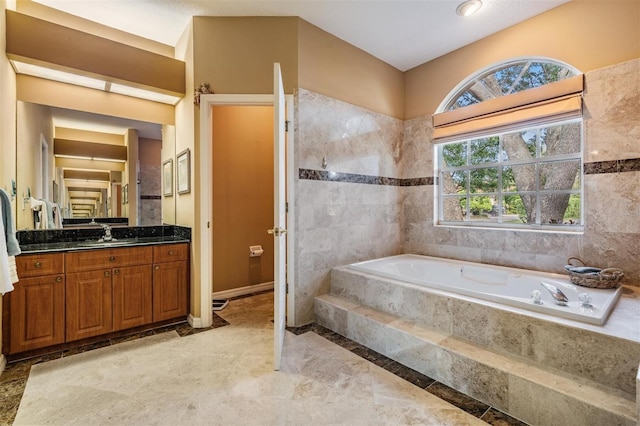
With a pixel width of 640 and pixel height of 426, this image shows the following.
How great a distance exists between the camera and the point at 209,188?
107 inches

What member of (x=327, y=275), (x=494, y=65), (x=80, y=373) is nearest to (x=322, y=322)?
(x=327, y=275)

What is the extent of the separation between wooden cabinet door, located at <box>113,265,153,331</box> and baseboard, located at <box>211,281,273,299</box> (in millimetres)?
982

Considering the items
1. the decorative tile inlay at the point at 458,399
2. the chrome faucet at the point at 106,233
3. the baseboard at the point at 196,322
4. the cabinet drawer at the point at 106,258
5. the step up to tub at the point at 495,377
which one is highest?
the chrome faucet at the point at 106,233

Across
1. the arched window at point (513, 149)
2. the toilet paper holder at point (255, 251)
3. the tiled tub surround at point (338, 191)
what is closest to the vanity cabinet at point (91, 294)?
the toilet paper holder at point (255, 251)

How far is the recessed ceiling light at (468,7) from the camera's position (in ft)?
8.14

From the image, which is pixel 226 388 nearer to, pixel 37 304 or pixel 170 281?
pixel 170 281

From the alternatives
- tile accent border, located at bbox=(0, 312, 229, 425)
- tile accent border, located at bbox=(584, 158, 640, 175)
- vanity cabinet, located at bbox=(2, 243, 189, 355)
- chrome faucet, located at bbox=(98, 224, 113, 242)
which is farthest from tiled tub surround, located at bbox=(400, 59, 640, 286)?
chrome faucet, located at bbox=(98, 224, 113, 242)

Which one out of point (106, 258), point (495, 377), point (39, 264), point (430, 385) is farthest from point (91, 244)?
point (495, 377)

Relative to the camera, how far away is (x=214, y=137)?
3.55 metres

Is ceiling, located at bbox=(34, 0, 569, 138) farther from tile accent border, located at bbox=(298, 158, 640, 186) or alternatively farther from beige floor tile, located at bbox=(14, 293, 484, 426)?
beige floor tile, located at bbox=(14, 293, 484, 426)

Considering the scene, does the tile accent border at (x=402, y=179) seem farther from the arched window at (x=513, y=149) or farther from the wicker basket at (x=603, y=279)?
the wicker basket at (x=603, y=279)

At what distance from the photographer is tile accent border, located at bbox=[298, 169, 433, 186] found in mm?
A: 2816

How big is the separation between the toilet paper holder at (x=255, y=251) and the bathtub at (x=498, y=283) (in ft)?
4.64

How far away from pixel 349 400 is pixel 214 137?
9.94 feet
